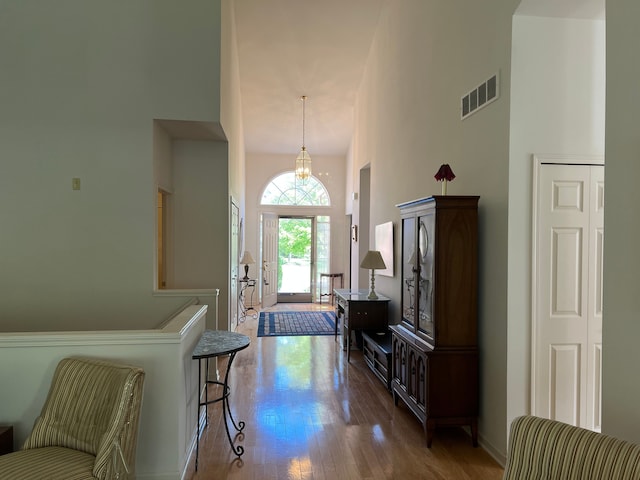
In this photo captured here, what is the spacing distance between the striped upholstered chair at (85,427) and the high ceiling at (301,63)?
5161 mm

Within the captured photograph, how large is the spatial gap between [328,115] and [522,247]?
612 centimetres

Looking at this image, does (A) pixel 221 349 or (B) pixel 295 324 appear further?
(B) pixel 295 324

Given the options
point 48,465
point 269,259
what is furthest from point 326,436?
point 269,259

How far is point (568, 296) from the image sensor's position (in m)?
2.88

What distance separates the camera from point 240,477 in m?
2.68

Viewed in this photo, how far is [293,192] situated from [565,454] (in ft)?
28.7

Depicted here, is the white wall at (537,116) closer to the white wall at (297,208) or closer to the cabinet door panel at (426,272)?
the cabinet door panel at (426,272)

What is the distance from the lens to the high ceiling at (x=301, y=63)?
5.79 m

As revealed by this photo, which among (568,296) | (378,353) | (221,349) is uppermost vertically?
(568,296)

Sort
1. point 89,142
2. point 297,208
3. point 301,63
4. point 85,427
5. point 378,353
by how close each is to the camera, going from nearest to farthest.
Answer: point 85,427, point 89,142, point 378,353, point 301,63, point 297,208

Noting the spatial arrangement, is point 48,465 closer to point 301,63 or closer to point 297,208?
point 301,63

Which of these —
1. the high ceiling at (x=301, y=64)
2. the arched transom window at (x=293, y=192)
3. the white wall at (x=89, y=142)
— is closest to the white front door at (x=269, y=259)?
the arched transom window at (x=293, y=192)

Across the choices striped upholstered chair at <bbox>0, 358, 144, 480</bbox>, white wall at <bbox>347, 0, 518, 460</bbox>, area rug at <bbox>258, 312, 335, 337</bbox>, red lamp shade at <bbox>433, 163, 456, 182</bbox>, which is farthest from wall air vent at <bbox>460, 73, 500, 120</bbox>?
area rug at <bbox>258, 312, 335, 337</bbox>

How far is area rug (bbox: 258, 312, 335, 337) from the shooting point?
22.8 ft
